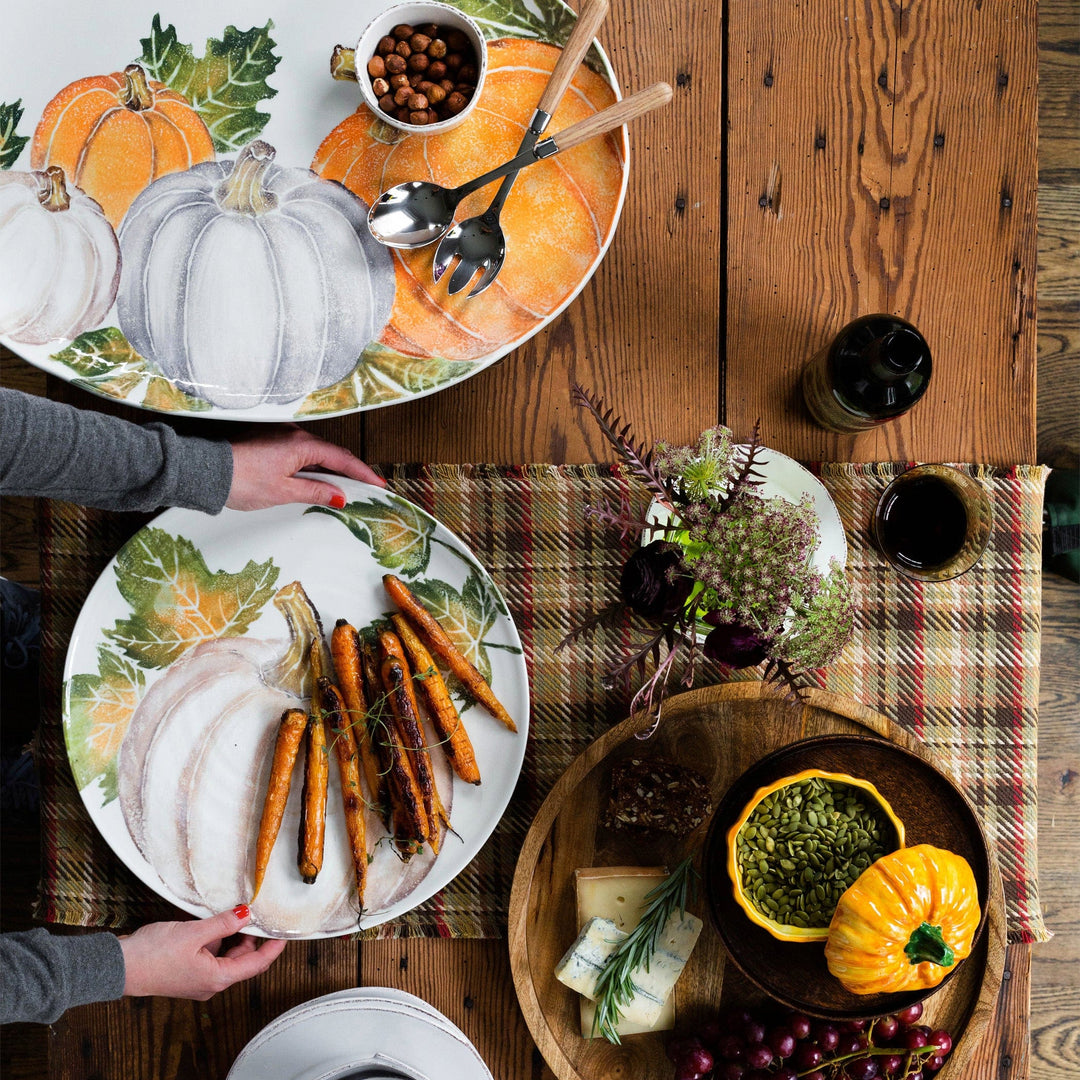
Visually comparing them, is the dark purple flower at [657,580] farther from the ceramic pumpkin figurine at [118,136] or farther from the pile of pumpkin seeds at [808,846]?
the ceramic pumpkin figurine at [118,136]

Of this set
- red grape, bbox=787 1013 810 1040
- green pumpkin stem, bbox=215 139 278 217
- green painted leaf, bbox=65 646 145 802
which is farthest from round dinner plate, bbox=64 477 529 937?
red grape, bbox=787 1013 810 1040

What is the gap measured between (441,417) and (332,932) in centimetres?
64

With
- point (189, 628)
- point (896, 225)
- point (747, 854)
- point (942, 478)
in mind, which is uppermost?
point (896, 225)

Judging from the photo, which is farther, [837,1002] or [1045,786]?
[1045,786]

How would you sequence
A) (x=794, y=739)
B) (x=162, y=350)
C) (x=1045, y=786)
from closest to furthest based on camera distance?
(x=162, y=350) → (x=794, y=739) → (x=1045, y=786)

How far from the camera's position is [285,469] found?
3.28 ft

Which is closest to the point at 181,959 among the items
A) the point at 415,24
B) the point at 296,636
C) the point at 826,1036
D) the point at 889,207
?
the point at 296,636

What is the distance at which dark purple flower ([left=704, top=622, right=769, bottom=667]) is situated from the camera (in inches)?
32.3

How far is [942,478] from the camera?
40.3 inches

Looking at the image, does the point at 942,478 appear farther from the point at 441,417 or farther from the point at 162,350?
the point at 162,350

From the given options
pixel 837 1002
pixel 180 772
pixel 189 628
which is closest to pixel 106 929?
pixel 180 772

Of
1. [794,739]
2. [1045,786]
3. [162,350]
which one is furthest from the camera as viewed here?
[1045,786]

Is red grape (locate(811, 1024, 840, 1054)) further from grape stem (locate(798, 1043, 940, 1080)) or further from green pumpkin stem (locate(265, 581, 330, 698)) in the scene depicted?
green pumpkin stem (locate(265, 581, 330, 698))

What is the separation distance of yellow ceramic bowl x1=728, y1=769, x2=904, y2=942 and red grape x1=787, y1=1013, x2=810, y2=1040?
173mm
